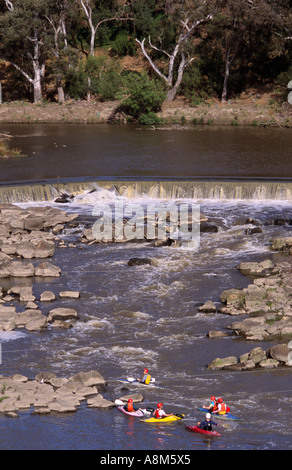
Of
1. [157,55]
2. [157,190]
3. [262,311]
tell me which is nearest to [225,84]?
[157,55]

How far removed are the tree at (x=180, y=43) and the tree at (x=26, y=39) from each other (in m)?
7.15

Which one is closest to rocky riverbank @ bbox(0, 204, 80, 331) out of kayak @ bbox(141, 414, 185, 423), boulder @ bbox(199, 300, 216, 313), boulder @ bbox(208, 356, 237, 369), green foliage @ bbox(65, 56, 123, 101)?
boulder @ bbox(199, 300, 216, 313)

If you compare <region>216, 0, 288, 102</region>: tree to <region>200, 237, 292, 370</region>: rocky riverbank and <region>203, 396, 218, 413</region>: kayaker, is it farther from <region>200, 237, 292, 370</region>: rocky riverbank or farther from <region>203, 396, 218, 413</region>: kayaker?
<region>203, 396, 218, 413</region>: kayaker

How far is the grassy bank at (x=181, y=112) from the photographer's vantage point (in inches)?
1972

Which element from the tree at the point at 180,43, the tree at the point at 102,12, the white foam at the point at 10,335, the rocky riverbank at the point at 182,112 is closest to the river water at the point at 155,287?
the white foam at the point at 10,335

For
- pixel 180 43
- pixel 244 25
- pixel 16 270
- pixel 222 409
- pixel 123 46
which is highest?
pixel 244 25

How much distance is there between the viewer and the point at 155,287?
845 inches

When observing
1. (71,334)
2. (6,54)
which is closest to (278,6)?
(6,54)

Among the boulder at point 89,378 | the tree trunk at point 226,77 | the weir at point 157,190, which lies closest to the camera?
the boulder at point 89,378

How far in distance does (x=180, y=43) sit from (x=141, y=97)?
5149 millimetres

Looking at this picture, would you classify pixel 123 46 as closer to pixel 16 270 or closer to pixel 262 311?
pixel 16 270

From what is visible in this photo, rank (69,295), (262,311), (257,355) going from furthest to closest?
1. (69,295)
2. (262,311)
3. (257,355)

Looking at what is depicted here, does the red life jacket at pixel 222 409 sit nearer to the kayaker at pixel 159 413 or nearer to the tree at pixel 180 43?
the kayaker at pixel 159 413

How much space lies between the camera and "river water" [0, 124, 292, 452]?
1368 centimetres
